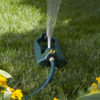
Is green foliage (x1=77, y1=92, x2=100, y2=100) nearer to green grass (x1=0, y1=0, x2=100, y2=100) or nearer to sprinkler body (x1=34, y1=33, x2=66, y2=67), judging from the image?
green grass (x1=0, y1=0, x2=100, y2=100)

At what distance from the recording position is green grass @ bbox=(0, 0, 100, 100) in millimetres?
1397

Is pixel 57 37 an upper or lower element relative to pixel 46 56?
upper

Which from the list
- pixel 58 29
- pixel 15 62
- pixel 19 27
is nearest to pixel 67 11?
pixel 58 29

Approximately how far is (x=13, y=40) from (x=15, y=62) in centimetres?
44

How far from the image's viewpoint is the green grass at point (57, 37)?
1.40 meters

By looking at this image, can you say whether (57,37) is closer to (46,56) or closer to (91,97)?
(46,56)

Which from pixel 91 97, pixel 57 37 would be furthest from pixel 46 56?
pixel 91 97

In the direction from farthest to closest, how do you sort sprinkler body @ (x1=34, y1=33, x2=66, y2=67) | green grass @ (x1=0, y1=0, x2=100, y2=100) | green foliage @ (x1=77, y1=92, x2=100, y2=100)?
sprinkler body @ (x1=34, y1=33, x2=66, y2=67) → green grass @ (x1=0, y1=0, x2=100, y2=100) → green foliage @ (x1=77, y1=92, x2=100, y2=100)

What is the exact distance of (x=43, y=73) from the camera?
1493 mm

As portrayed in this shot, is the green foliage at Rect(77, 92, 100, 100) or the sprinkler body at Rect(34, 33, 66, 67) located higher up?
the sprinkler body at Rect(34, 33, 66, 67)

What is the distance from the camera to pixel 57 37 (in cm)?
213

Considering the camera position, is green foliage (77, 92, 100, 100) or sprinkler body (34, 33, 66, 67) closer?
green foliage (77, 92, 100, 100)

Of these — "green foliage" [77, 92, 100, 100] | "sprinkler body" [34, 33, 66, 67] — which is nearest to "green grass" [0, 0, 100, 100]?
"sprinkler body" [34, 33, 66, 67]

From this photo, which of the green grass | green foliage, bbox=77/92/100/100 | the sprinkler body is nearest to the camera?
green foliage, bbox=77/92/100/100
